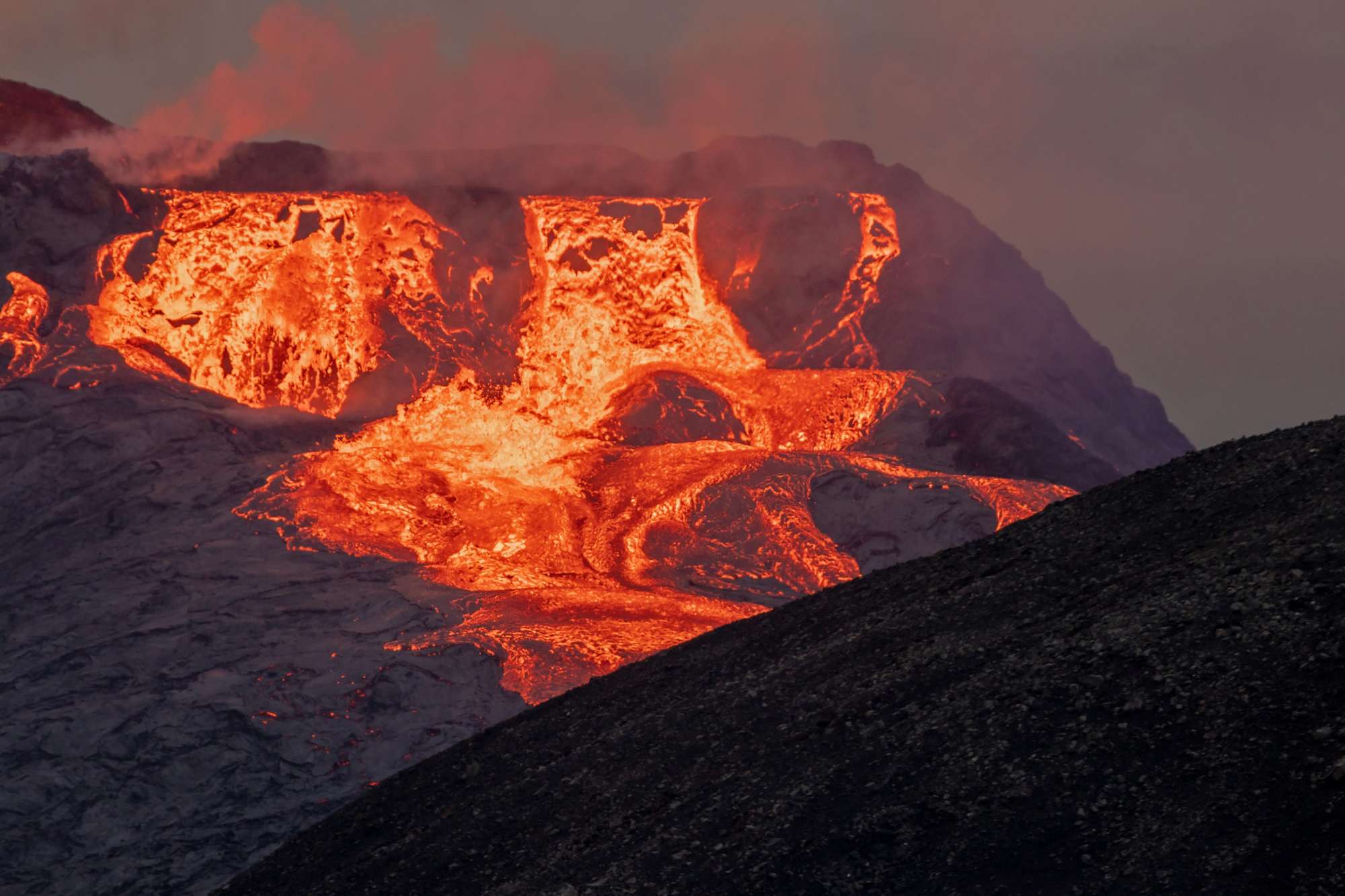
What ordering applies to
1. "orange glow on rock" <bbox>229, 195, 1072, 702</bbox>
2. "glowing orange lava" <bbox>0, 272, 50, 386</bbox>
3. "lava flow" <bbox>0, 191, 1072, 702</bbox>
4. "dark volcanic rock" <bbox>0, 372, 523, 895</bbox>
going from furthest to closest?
"glowing orange lava" <bbox>0, 272, 50, 386</bbox> → "lava flow" <bbox>0, 191, 1072, 702</bbox> → "orange glow on rock" <bbox>229, 195, 1072, 702</bbox> → "dark volcanic rock" <bbox>0, 372, 523, 895</bbox>

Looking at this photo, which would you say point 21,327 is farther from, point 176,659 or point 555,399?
point 555,399

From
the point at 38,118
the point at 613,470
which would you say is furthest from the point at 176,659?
the point at 38,118

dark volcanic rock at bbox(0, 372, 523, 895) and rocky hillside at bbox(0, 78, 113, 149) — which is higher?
rocky hillside at bbox(0, 78, 113, 149)

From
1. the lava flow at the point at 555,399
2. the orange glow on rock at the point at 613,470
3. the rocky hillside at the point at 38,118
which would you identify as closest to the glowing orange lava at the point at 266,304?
the lava flow at the point at 555,399

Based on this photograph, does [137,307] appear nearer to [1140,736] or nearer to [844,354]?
[844,354]

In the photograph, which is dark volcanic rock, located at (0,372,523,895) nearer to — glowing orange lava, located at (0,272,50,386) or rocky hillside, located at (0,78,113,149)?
glowing orange lava, located at (0,272,50,386)

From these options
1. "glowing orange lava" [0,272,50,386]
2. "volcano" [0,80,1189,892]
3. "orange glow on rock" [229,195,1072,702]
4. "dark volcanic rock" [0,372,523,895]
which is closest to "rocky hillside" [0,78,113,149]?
"volcano" [0,80,1189,892]
